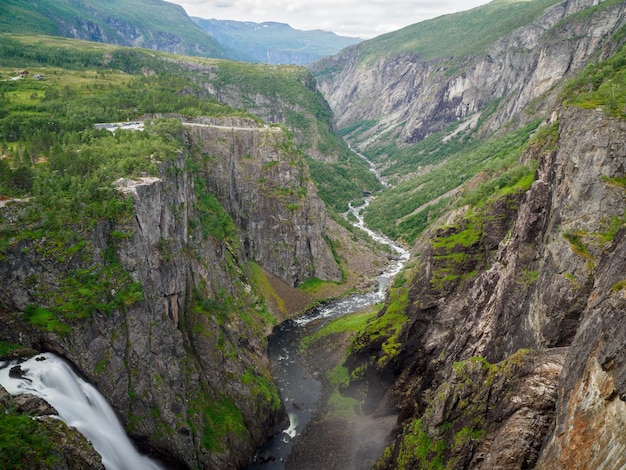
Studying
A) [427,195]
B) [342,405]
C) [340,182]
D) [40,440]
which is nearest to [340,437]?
[342,405]

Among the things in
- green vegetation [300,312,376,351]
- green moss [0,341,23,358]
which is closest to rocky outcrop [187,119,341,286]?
green vegetation [300,312,376,351]

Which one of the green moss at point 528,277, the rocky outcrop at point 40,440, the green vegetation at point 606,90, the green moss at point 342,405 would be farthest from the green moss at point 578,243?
the rocky outcrop at point 40,440

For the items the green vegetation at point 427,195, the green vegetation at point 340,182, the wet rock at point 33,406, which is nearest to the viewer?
the wet rock at point 33,406

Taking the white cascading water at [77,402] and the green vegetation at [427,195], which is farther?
the green vegetation at [427,195]

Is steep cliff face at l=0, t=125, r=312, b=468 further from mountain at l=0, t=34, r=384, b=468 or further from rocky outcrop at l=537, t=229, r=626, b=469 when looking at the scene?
rocky outcrop at l=537, t=229, r=626, b=469

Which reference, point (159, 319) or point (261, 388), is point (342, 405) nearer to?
point (261, 388)

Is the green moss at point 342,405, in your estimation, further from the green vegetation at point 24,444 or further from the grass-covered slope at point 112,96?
the grass-covered slope at point 112,96

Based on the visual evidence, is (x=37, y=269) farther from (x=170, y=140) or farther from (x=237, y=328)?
(x=170, y=140)
